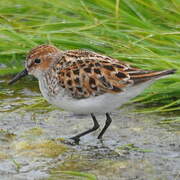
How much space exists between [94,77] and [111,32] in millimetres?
1948

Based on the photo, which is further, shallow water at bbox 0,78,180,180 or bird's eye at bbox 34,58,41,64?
bird's eye at bbox 34,58,41,64

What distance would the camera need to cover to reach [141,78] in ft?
18.7

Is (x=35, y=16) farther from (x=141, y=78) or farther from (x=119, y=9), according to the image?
(x=141, y=78)

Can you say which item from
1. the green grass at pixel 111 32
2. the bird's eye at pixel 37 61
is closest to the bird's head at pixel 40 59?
the bird's eye at pixel 37 61

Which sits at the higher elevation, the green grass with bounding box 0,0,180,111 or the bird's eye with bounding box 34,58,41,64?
the green grass with bounding box 0,0,180,111

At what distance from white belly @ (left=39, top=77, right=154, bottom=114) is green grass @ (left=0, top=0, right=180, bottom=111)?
3.89 ft

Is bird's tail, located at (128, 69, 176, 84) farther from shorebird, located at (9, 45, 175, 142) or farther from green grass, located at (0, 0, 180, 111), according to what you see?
green grass, located at (0, 0, 180, 111)

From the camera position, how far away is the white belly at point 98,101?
19.0 ft

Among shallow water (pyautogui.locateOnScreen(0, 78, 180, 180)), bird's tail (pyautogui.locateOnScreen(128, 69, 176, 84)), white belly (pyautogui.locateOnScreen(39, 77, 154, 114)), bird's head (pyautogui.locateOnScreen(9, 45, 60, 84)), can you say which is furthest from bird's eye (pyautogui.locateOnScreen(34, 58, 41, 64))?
bird's tail (pyautogui.locateOnScreen(128, 69, 176, 84))

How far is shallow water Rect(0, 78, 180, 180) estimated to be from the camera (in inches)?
211

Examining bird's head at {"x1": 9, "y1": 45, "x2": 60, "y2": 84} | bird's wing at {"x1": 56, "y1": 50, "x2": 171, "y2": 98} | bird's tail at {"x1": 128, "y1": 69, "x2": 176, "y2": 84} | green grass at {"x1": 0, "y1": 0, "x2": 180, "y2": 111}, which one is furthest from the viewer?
green grass at {"x1": 0, "y1": 0, "x2": 180, "y2": 111}

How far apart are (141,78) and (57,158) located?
114cm

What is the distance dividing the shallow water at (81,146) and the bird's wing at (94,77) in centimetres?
60

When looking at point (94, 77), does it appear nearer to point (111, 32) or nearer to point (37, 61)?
point (37, 61)
